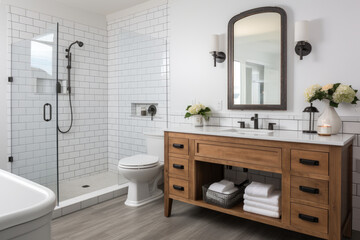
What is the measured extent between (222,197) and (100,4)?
10.6ft

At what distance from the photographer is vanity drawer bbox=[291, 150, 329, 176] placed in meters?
1.98

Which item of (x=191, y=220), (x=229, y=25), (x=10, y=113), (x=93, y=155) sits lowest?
(x=191, y=220)

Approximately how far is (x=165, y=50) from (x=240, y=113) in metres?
1.38

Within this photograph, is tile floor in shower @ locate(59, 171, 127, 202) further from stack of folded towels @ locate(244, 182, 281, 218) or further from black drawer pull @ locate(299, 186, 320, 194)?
black drawer pull @ locate(299, 186, 320, 194)

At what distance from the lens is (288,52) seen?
2730 millimetres

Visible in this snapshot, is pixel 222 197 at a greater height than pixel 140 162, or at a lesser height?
lesser

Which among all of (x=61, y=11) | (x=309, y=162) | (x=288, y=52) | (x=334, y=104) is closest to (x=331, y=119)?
(x=334, y=104)

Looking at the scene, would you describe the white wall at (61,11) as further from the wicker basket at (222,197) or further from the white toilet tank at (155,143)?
the wicker basket at (222,197)

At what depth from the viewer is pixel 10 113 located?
3529 millimetres

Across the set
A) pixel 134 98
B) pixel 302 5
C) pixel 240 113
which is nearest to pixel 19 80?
pixel 134 98

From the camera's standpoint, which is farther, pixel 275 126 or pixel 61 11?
pixel 61 11

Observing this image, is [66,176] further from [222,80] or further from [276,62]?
[276,62]

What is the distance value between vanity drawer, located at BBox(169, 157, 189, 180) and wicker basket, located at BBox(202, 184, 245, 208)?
0.74 feet

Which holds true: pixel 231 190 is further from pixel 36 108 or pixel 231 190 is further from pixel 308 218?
pixel 36 108
